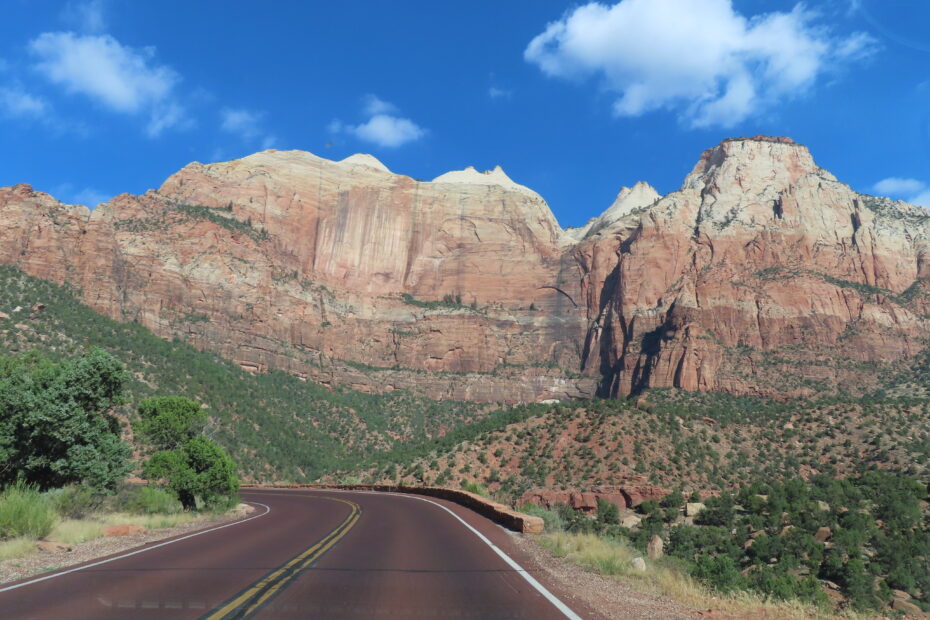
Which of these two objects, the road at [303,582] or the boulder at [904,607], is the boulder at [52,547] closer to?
the road at [303,582]

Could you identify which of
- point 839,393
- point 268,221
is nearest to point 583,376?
point 839,393

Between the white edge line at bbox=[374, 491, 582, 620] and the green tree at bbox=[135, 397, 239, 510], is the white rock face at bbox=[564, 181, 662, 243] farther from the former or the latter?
the white edge line at bbox=[374, 491, 582, 620]

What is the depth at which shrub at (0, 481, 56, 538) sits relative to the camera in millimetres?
14344

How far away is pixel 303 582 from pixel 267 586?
619 mm

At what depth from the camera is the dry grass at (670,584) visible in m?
9.08

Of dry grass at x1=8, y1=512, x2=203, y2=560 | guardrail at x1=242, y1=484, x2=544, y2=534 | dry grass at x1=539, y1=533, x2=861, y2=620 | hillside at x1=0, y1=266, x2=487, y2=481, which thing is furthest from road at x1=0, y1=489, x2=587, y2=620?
hillside at x1=0, y1=266, x2=487, y2=481

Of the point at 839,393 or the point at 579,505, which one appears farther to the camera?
the point at 839,393

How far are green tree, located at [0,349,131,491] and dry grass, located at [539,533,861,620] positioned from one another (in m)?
15.5

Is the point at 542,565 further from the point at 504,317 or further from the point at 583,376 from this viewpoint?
the point at 504,317

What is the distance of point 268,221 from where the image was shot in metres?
115

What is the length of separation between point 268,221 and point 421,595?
114 m

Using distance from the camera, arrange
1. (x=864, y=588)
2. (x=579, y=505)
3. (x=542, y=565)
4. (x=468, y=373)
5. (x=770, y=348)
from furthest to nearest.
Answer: (x=468, y=373)
(x=770, y=348)
(x=579, y=505)
(x=864, y=588)
(x=542, y=565)

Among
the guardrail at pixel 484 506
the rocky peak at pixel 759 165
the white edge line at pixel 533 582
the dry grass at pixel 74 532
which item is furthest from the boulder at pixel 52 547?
the rocky peak at pixel 759 165

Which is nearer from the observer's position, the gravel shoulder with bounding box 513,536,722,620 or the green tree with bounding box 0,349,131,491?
the gravel shoulder with bounding box 513,536,722,620
